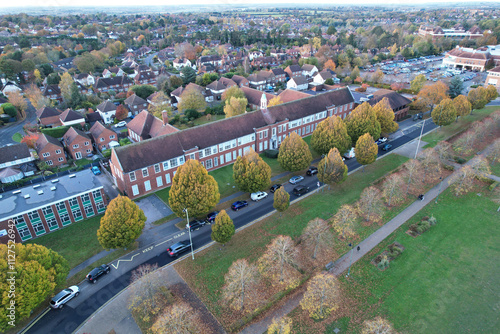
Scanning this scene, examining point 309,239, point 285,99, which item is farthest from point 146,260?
point 285,99

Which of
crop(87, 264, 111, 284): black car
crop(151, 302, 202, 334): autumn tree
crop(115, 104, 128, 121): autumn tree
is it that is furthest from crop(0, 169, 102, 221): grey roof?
crop(115, 104, 128, 121): autumn tree

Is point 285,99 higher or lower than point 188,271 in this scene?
higher

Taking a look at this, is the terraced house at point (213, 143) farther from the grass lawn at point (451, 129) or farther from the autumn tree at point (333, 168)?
the grass lawn at point (451, 129)

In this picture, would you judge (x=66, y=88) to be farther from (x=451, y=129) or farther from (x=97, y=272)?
(x=451, y=129)

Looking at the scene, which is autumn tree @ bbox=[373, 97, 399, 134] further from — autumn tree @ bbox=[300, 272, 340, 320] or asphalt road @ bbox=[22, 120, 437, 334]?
autumn tree @ bbox=[300, 272, 340, 320]

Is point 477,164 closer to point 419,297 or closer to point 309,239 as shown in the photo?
point 419,297

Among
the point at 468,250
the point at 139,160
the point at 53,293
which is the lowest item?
the point at 468,250

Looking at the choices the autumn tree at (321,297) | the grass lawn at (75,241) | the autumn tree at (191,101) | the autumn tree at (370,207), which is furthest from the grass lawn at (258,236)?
the autumn tree at (191,101)
